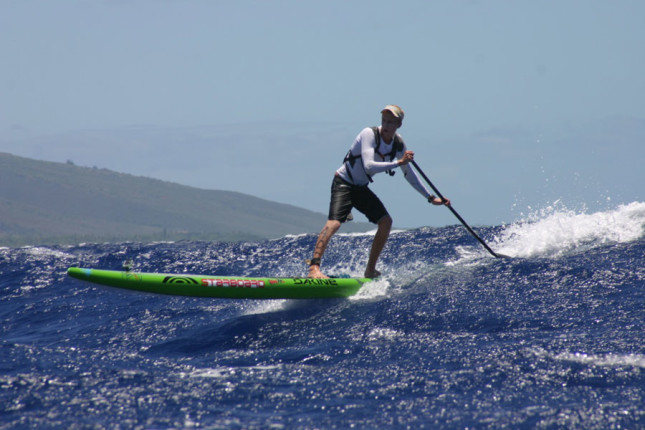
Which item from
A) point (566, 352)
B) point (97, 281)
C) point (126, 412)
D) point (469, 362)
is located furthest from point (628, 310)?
point (97, 281)

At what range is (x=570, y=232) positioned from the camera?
50.0 ft

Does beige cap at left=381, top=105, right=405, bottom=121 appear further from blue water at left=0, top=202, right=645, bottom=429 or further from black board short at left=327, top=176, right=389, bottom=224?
blue water at left=0, top=202, right=645, bottom=429

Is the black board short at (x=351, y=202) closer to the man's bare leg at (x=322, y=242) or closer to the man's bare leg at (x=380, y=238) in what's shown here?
the man's bare leg at (x=380, y=238)

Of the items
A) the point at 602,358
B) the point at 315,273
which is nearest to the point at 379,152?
the point at 315,273

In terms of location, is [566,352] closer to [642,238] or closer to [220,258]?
[642,238]

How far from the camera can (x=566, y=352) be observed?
8.14m

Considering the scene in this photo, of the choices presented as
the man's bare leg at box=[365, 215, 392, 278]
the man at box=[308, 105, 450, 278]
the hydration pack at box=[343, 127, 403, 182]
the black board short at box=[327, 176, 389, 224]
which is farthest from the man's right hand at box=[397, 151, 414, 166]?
the man's bare leg at box=[365, 215, 392, 278]

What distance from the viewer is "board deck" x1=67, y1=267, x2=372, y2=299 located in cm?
1058

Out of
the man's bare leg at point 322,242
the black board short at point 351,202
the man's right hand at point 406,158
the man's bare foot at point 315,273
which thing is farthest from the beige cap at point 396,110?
the man's bare foot at point 315,273

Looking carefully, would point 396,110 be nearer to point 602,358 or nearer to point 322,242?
point 322,242

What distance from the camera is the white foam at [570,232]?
14469 mm

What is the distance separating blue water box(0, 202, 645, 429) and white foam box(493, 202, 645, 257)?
0.08 metres

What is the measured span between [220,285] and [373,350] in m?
2.92

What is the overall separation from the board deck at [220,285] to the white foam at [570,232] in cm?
462
